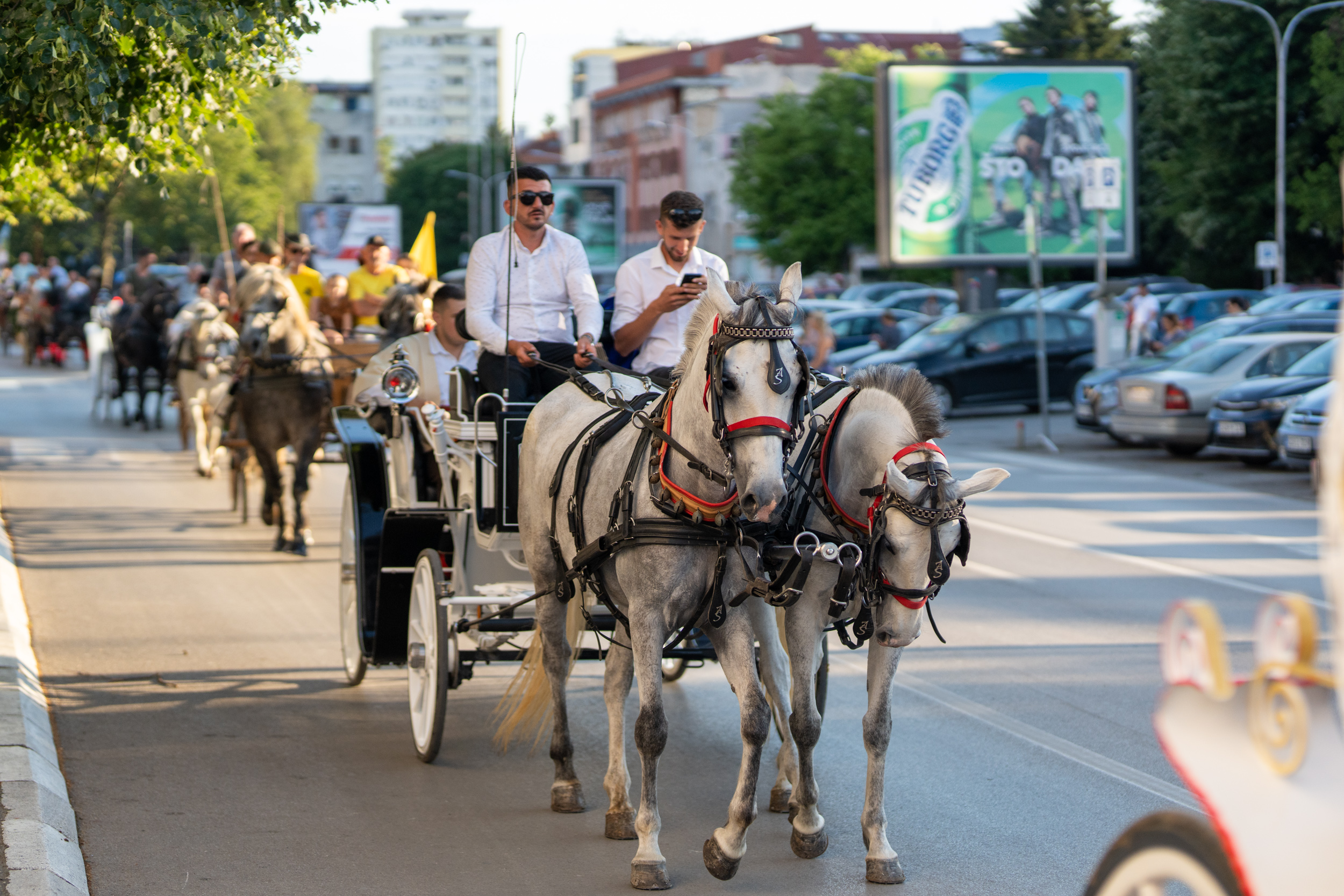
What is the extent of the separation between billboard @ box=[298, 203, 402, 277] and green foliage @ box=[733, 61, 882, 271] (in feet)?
58.1

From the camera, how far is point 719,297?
5473 mm

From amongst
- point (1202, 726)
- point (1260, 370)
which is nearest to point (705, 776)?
point (1202, 726)

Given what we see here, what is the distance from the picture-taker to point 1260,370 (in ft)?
73.8

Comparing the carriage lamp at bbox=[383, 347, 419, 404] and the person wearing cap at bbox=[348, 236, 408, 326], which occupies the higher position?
the person wearing cap at bbox=[348, 236, 408, 326]

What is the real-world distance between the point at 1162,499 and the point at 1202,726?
1569cm

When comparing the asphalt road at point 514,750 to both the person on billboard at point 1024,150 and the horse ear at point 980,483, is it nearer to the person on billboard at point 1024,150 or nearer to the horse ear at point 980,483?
the horse ear at point 980,483

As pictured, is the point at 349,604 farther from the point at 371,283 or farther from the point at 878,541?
the point at 371,283

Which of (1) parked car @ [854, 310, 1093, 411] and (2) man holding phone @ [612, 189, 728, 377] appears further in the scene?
(1) parked car @ [854, 310, 1093, 411]

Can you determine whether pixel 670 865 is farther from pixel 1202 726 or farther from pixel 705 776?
pixel 1202 726

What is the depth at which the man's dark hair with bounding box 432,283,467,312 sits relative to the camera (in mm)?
9594

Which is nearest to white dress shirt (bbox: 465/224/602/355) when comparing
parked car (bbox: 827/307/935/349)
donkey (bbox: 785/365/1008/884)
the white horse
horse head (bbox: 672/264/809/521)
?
donkey (bbox: 785/365/1008/884)

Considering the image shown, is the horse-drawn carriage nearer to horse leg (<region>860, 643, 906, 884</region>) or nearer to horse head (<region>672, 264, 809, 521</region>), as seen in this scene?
horse leg (<region>860, 643, 906, 884</region>)

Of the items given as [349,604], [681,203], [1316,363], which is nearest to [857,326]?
[1316,363]

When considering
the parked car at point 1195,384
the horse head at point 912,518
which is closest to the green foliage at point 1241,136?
the parked car at point 1195,384
